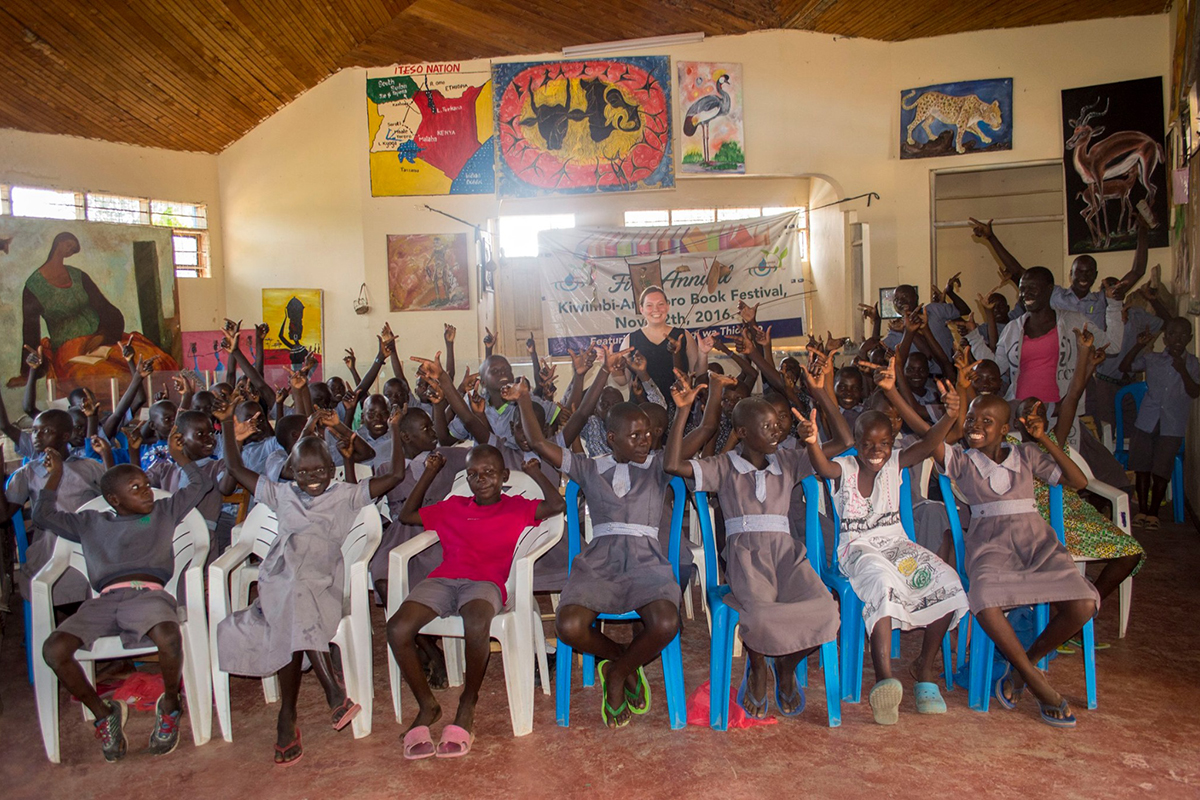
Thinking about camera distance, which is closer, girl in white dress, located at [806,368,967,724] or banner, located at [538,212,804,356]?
girl in white dress, located at [806,368,967,724]

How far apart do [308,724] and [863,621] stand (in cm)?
204

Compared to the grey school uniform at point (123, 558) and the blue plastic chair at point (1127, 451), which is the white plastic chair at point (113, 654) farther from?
the blue plastic chair at point (1127, 451)

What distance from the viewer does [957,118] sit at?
25.3ft

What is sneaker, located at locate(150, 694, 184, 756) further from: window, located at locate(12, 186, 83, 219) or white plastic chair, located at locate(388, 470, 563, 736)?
window, located at locate(12, 186, 83, 219)

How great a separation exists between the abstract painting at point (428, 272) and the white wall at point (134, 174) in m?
1.99

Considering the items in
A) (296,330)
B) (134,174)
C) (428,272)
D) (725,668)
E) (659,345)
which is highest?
(134,174)

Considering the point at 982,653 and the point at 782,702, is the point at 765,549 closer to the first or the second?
the point at 782,702

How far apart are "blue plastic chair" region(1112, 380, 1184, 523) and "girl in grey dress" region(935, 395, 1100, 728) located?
9.58 ft

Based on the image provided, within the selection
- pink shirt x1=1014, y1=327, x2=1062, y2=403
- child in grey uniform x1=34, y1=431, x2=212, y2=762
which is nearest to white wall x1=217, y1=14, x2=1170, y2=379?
pink shirt x1=1014, y1=327, x2=1062, y2=403

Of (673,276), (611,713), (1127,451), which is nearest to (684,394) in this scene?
(611,713)

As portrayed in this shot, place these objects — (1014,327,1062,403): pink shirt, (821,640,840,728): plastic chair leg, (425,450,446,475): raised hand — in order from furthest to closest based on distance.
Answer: (1014,327,1062,403): pink shirt, (425,450,446,475): raised hand, (821,640,840,728): plastic chair leg

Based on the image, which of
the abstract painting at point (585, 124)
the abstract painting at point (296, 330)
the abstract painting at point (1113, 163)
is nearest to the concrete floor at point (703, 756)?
the abstract painting at point (1113, 163)

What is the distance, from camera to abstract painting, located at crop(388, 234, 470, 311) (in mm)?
8648

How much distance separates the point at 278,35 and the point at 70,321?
124 inches
